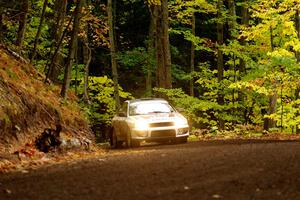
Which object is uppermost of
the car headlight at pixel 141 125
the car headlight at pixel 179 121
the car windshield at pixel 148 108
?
the car windshield at pixel 148 108

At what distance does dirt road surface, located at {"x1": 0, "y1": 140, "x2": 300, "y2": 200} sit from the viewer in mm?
6391

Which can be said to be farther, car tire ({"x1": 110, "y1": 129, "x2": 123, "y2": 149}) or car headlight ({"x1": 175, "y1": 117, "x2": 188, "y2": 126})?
car tire ({"x1": 110, "y1": 129, "x2": 123, "y2": 149})

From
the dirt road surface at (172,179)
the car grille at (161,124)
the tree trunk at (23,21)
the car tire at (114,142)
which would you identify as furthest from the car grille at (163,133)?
the dirt road surface at (172,179)

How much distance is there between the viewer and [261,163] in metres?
8.45

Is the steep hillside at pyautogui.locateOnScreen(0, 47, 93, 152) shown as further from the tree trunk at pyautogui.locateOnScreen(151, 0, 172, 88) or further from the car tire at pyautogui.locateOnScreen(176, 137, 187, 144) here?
the tree trunk at pyautogui.locateOnScreen(151, 0, 172, 88)

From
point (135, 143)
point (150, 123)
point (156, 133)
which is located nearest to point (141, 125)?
point (150, 123)

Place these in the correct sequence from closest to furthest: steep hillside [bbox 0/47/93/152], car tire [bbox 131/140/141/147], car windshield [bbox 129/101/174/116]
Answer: steep hillside [bbox 0/47/93/152] → car tire [bbox 131/140/141/147] → car windshield [bbox 129/101/174/116]

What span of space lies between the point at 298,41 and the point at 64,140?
959cm

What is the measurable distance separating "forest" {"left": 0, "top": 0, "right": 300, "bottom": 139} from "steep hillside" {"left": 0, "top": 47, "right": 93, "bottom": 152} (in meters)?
0.85

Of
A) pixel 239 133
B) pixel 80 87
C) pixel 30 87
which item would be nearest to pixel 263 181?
pixel 30 87

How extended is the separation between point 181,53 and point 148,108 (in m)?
24.0

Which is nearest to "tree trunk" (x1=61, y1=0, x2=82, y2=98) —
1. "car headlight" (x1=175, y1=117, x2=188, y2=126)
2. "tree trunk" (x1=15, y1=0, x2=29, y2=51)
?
"tree trunk" (x1=15, y1=0, x2=29, y2=51)

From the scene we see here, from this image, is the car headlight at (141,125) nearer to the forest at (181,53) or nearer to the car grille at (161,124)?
the car grille at (161,124)

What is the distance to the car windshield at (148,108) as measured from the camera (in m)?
17.1
